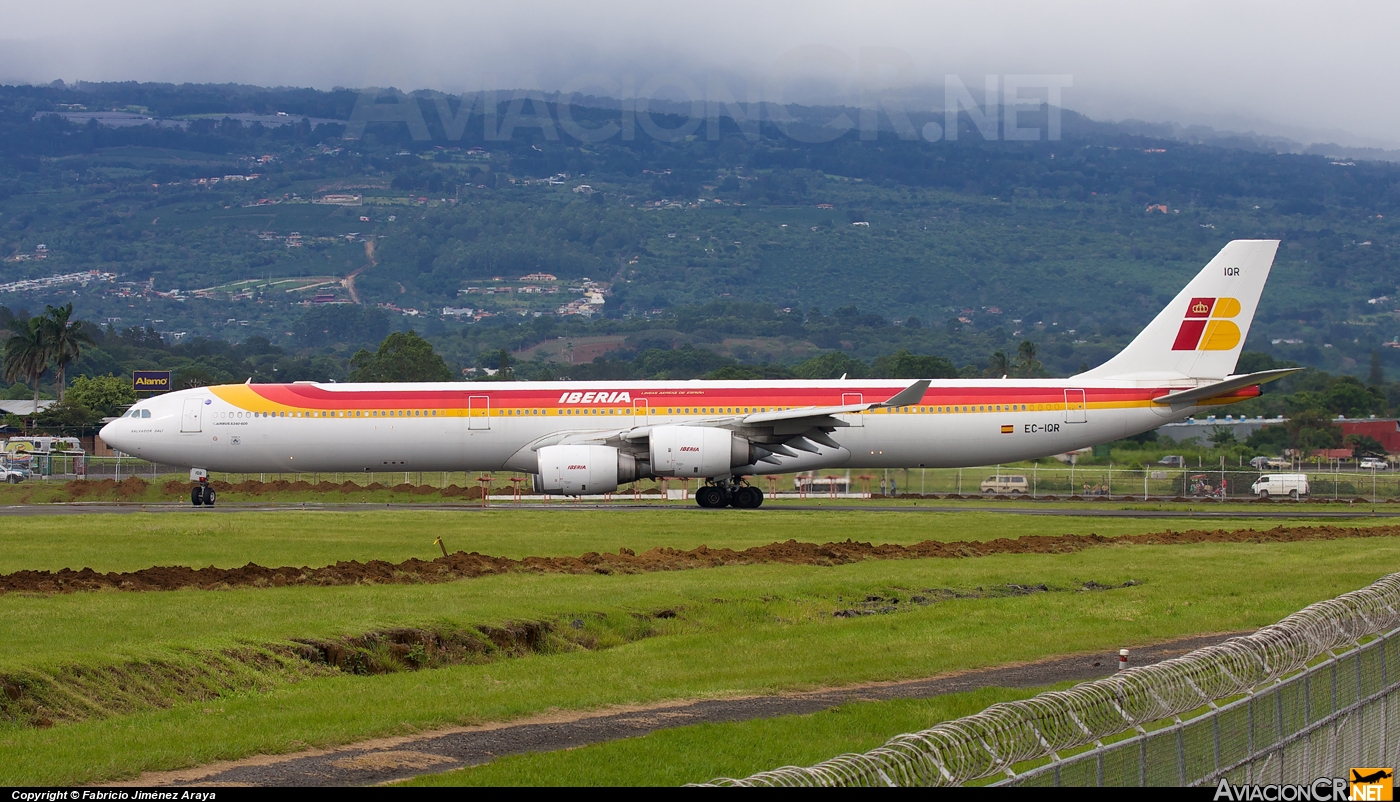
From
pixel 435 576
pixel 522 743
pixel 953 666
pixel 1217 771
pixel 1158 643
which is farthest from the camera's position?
pixel 435 576

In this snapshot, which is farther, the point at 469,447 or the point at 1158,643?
the point at 469,447

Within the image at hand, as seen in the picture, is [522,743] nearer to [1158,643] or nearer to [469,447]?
[1158,643]

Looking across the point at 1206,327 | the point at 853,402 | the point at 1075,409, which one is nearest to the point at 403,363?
the point at 853,402

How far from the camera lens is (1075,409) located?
4494 cm

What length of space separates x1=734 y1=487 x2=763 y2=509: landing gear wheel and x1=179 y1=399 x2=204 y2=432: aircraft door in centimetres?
1730

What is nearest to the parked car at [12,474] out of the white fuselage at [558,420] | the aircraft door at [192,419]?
the aircraft door at [192,419]

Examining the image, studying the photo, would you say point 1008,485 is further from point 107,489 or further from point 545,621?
point 545,621

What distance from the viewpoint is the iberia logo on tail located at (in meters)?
46.1

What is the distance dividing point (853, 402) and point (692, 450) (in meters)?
5.71

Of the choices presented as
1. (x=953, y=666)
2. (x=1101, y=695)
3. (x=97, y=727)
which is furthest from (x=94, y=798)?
(x=953, y=666)

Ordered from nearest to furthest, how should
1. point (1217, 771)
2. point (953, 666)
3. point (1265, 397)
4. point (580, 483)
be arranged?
point (1217, 771) → point (953, 666) → point (580, 483) → point (1265, 397)

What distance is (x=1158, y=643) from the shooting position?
60.5 feet

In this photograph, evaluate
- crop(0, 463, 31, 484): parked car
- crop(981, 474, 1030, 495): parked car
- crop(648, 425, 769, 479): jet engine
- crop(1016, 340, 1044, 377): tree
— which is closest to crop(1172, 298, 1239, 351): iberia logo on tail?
crop(981, 474, 1030, 495): parked car

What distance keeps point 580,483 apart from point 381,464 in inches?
302
